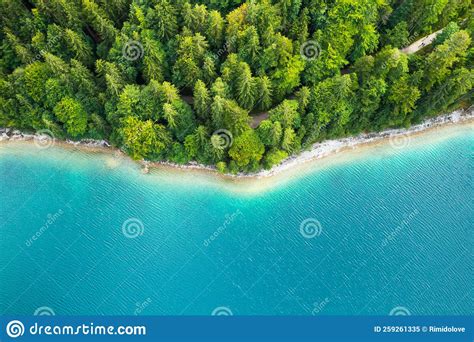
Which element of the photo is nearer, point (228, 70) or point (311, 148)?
point (228, 70)

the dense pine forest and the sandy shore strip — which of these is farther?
the sandy shore strip

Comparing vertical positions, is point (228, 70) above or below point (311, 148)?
above

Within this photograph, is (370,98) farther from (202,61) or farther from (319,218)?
(202,61)

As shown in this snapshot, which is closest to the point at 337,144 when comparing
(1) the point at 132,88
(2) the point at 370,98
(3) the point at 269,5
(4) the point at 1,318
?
(2) the point at 370,98

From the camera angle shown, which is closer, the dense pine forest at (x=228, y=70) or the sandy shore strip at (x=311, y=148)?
the dense pine forest at (x=228, y=70)
